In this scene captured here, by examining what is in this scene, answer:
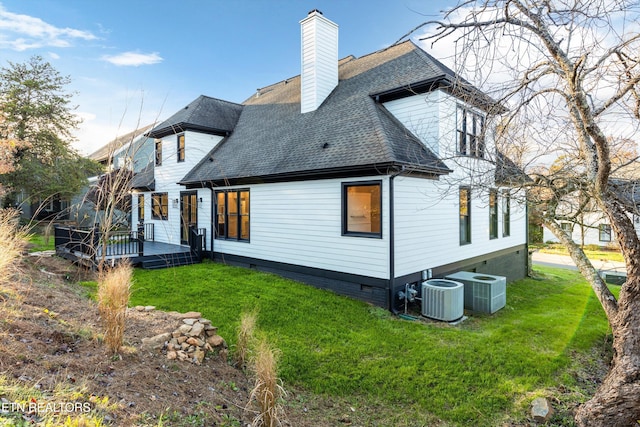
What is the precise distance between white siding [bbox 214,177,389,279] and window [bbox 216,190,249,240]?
0.41 meters

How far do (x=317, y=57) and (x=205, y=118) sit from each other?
18.7 ft

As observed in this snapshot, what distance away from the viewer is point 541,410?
3.94m

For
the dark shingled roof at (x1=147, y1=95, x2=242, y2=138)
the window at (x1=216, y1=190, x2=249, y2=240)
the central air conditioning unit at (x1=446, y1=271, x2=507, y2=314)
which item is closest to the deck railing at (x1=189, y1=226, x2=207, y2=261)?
the window at (x1=216, y1=190, x2=249, y2=240)

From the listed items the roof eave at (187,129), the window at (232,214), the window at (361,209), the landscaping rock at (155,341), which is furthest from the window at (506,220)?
the landscaping rock at (155,341)

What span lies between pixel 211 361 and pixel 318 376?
148 centimetres

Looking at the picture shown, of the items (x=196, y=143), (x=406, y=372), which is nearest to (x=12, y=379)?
(x=406, y=372)

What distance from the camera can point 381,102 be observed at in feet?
33.1

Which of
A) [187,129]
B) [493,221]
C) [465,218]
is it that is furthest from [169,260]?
[493,221]

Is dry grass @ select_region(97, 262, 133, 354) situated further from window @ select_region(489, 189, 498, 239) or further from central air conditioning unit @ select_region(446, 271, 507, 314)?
window @ select_region(489, 189, 498, 239)

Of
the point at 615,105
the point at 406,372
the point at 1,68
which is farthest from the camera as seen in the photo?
the point at 1,68

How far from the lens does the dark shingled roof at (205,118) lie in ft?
44.5

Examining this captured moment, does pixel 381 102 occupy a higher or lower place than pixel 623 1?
higher

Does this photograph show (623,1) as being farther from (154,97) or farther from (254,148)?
(254,148)

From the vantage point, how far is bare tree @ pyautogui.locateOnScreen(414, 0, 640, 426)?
11.1ft
